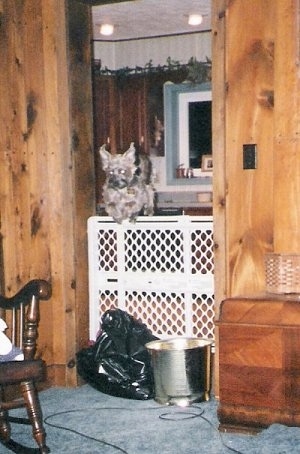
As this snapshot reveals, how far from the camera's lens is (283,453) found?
262 centimetres

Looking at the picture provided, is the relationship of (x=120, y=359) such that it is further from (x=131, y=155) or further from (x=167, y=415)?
(x=131, y=155)

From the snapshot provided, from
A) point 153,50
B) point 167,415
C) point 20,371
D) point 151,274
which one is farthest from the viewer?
point 153,50

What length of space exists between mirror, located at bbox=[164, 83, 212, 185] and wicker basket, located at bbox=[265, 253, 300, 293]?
4.15 meters

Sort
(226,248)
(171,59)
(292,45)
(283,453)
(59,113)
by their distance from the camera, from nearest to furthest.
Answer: (283,453) < (292,45) < (226,248) < (59,113) < (171,59)

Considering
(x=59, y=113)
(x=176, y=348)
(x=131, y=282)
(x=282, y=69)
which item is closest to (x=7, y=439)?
(x=176, y=348)

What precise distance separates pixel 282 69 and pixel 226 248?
0.92 metres

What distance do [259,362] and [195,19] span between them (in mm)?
4328

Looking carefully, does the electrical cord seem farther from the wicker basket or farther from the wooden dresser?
the wicker basket

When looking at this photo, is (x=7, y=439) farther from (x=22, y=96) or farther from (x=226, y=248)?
(x=22, y=96)

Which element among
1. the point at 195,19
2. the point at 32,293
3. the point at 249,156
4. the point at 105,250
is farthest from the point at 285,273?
the point at 195,19

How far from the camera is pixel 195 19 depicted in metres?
6.20

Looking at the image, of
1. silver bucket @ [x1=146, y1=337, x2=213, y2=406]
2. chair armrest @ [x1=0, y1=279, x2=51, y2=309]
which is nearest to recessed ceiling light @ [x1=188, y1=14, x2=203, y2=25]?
silver bucket @ [x1=146, y1=337, x2=213, y2=406]

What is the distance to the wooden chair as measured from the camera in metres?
2.50

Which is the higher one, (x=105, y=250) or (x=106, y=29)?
(x=106, y=29)
